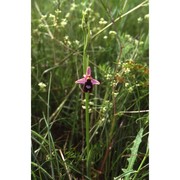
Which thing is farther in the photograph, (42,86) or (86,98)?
(42,86)

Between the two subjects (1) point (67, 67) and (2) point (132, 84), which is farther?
(1) point (67, 67)

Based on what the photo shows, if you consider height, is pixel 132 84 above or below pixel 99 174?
above

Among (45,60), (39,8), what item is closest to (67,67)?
(45,60)

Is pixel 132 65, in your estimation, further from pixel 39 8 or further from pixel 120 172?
pixel 39 8

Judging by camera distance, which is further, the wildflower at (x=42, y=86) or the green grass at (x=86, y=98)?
the wildflower at (x=42, y=86)

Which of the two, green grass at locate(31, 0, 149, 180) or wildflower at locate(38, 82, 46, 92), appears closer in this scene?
green grass at locate(31, 0, 149, 180)
